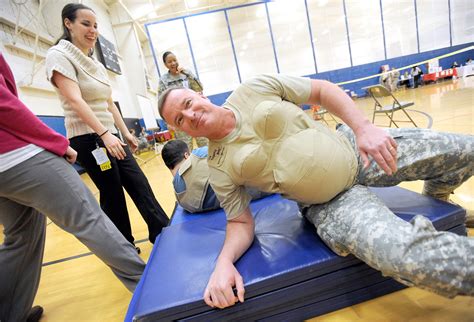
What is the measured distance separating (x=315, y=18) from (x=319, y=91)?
41.3ft

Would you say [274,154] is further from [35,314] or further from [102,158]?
[35,314]

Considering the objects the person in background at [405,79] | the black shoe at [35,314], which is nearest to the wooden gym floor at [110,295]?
the black shoe at [35,314]

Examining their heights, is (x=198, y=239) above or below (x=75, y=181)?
below

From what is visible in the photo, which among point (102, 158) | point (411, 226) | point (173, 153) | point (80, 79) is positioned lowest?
point (411, 226)

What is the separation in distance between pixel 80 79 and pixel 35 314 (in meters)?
1.45

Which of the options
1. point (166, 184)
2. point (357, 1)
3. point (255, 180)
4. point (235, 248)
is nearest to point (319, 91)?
point (255, 180)

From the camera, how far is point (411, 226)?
85 cm

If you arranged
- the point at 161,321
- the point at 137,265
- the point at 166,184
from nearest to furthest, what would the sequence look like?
the point at 161,321 → the point at 137,265 → the point at 166,184

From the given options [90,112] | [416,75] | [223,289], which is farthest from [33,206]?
[416,75]

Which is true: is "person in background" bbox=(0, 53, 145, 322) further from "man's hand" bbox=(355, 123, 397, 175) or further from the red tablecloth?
the red tablecloth

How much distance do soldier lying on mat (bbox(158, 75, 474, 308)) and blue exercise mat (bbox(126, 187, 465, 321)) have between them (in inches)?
2.9

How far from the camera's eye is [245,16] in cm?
1162

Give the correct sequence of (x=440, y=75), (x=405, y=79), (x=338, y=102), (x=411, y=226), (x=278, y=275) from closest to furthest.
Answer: (x=411, y=226) → (x=278, y=275) → (x=338, y=102) → (x=440, y=75) → (x=405, y=79)

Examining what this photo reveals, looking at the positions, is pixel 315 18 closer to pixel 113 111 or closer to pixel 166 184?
pixel 166 184
